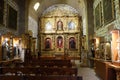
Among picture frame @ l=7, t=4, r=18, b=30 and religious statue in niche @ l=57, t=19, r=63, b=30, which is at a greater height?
religious statue in niche @ l=57, t=19, r=63, b=30

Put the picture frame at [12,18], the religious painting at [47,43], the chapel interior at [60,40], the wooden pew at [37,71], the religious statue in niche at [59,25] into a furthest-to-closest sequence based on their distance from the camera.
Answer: the religious statue in niche at [59,25], the religious painting at [47,43], the picture frame at [12,18], the chapel interior at [60,40], the wooden pew at [37,71]

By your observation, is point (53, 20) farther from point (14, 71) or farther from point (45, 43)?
point (14, 71)

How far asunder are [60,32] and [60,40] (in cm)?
142

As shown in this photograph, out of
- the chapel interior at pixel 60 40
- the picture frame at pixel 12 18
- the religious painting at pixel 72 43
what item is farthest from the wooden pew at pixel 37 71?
the religious painting at pixel 72 43

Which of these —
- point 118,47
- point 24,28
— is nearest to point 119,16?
point 118,47

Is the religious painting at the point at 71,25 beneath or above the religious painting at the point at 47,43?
above

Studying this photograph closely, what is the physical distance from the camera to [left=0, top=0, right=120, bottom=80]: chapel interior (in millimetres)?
7230

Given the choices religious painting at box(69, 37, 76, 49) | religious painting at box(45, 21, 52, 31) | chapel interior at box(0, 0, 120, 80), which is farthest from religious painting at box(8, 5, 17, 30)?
religious painting at box(69, 37, 76, 49)

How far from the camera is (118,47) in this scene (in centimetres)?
799

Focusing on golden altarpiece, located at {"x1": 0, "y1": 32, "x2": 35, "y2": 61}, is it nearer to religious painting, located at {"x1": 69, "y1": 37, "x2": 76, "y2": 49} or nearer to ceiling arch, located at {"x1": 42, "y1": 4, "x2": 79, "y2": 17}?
religious painting, located at {"x1": 69, "y1": 37, "x2": 76, "y2": 49}

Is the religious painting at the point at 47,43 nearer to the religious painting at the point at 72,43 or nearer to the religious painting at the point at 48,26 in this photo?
the religious painting at the point at 48,26

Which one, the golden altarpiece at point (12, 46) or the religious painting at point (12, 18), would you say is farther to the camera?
the religious painting at point (12, 18)

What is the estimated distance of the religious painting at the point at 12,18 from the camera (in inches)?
632

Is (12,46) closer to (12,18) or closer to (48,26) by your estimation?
(12,18)
